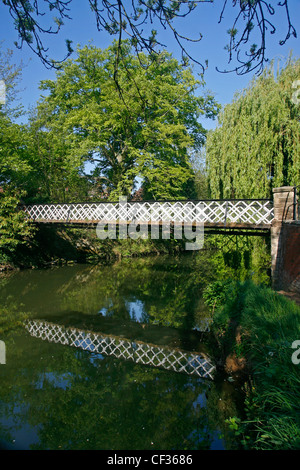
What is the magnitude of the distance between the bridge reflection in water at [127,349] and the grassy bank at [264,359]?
57 cm

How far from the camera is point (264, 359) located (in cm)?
407

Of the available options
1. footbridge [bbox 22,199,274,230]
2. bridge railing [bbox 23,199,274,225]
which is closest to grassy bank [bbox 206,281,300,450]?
footbridge [bbox 22,199,274,230]

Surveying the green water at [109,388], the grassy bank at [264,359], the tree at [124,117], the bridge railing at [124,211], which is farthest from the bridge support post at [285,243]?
the tree at [124,117]

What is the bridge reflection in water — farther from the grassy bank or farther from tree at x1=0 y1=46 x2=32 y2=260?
tree at x1=0 y1=46 x2=32 y2=260

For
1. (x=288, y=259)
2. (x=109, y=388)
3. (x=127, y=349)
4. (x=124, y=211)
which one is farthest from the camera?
(x=124, y=211)

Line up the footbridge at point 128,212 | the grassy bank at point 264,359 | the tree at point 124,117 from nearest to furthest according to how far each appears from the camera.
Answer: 1. the grassy bank at point 264,359
2. the footbridge at point 128,212
3. the tree at point 124,117

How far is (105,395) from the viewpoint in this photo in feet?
16.0

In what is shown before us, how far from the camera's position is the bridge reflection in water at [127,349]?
5.74m

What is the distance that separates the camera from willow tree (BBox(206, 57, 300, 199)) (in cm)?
1162

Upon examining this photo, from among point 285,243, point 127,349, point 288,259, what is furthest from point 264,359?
point 285,243

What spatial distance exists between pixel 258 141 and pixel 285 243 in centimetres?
487

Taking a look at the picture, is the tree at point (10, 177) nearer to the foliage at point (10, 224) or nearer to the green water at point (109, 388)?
the foliage at point (10, 224)

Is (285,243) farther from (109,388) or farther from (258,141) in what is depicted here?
(109,388)
